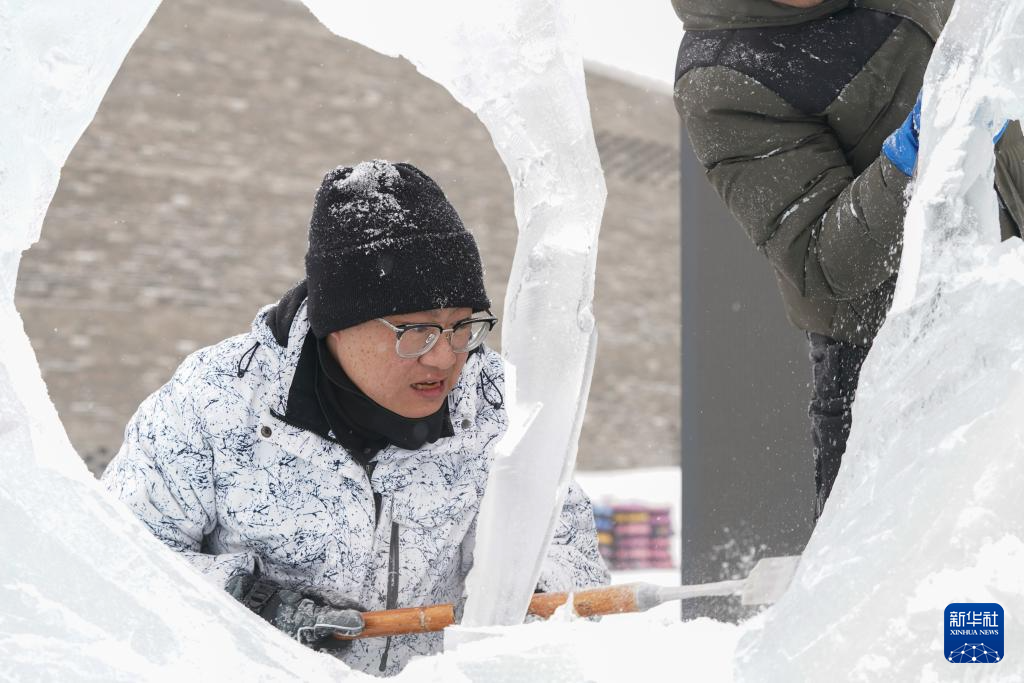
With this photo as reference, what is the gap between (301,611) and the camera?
1.82 metres

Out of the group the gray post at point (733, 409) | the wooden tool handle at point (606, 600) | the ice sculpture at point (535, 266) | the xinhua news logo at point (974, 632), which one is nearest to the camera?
the xinhua news logo at point (974, 632)

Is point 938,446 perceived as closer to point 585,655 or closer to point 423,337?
point 585,655

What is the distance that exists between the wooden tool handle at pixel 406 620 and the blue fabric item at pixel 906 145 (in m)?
0.84

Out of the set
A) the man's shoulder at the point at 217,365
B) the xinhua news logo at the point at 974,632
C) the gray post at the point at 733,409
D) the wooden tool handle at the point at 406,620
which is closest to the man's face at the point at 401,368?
the man's shoulder at the point at 217,365

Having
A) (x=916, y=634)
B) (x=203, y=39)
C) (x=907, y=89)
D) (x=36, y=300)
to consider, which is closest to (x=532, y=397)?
(x=916, y=634)

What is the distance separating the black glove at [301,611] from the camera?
176 centimetres

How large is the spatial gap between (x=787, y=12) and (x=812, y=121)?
16 centimetres

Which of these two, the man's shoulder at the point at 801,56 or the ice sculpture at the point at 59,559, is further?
the man's shoulder at the point at 801,56

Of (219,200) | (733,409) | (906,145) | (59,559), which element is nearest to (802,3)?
(906,145)

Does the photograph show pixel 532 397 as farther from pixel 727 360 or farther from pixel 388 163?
pixel 727 360

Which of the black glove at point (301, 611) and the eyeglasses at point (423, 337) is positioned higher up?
the eyeglasses at point (423, 337)

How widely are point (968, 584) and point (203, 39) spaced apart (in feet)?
33.0

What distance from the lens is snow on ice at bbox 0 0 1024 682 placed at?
3.38 feet

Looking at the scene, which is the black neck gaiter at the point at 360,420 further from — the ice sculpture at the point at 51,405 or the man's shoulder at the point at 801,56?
the man's shoulder at the point at 801,56
